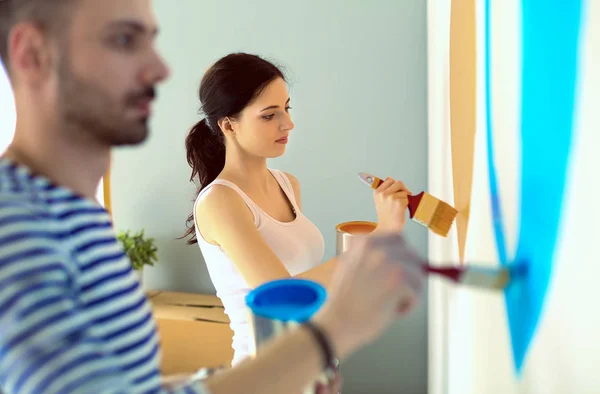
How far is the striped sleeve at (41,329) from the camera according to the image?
37 cm

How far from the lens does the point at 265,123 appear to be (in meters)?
1.20

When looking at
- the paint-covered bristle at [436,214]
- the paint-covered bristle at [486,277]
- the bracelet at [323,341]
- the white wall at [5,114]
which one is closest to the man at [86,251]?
the bracelet at [323,341]

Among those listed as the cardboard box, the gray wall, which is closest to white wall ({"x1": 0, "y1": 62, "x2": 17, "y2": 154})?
the gray wall

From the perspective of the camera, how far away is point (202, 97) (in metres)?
1.26

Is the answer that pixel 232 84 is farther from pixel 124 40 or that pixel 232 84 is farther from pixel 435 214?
pixel 124 40

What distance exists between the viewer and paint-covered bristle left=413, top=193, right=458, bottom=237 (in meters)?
0.90

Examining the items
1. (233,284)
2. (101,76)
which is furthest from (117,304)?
(233,284)

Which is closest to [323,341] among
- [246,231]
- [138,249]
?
[246,231]

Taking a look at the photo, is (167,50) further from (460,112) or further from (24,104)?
(24,104)

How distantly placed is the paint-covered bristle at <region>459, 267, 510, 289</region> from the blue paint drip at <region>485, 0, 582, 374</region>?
1cm

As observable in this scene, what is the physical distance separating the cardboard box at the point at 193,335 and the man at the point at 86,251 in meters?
1.37

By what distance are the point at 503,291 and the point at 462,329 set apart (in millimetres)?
392

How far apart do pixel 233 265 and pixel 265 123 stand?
1.10ft

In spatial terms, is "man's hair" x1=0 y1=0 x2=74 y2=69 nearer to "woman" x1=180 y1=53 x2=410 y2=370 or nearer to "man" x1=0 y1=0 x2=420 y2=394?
"man" x1=0 y1=0 x2=420 y2=394
